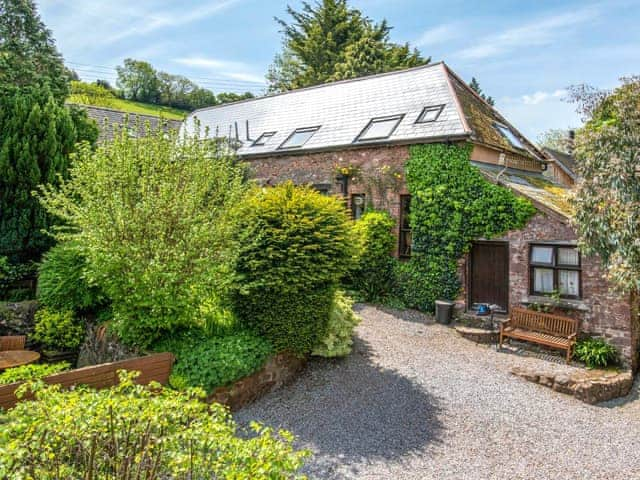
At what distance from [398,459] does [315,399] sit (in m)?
1.93

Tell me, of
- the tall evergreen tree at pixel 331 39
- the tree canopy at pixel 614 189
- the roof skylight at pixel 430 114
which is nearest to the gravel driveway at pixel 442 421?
the tree canopy at pixel 614 189

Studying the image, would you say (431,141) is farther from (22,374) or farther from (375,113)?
(22,374)

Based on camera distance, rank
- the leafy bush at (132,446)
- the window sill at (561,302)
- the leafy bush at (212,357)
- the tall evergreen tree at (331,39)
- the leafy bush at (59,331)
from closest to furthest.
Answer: the leafy bush at (132,446)
the leafy bush at (212,357)
the leafy bush at (59,331)
the window sill at (561,302)
the tall evergreen tree at (331,39)

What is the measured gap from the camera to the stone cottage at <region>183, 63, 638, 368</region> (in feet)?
→ 32.2

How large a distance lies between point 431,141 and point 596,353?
6.84 metres

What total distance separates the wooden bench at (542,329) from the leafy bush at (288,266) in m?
5.09

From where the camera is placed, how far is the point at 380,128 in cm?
1384

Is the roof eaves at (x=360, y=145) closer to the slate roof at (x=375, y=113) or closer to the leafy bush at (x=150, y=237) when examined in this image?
the slate roof at (x=375, y=113)

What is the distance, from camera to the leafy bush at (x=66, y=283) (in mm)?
8492

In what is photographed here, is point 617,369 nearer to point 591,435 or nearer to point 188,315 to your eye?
point 591,435

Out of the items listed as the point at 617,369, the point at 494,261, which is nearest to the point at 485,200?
the point at 494,261

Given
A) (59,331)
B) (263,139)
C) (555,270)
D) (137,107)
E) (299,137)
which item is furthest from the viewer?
(137,107)

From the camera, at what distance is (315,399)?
6.96m

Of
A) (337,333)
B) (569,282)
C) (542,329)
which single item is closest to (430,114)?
(569,282)
